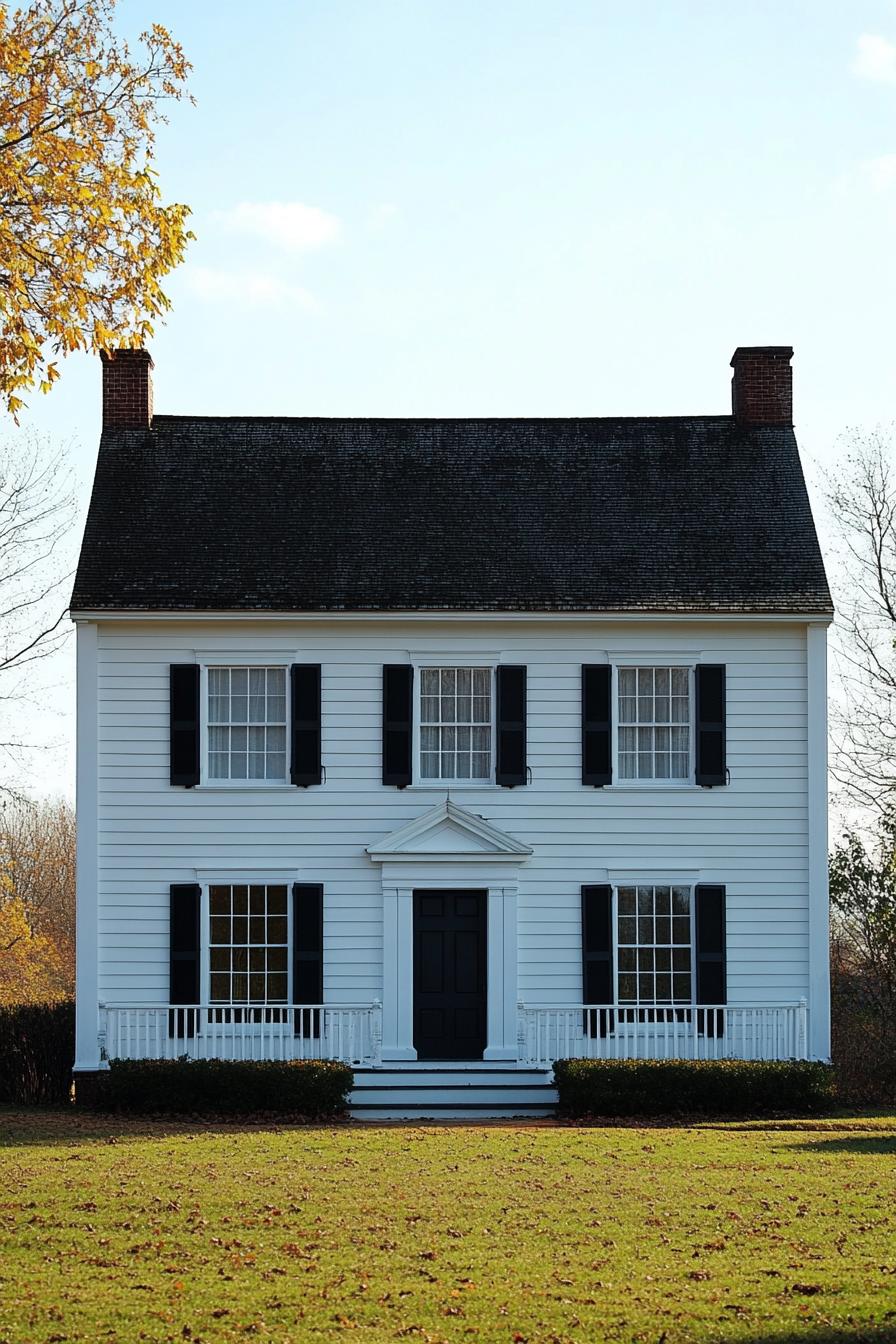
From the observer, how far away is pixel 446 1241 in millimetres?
11344

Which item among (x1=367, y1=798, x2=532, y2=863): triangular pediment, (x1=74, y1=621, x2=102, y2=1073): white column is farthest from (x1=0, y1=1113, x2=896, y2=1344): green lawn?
(x1=367, y1=798, x2=532, y2=863): triangular pediment

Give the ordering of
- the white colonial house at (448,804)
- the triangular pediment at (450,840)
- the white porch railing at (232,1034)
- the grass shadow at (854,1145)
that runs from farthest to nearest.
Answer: the triangular pediment at (450,840) < the white colonial house at (448,804) < the white porch railing at (232,1034) < the grass shadow at (854,1145)

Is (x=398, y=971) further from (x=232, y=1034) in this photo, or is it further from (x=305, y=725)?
(x=305, y=725)

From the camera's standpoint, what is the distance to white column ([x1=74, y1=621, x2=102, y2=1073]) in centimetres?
2200

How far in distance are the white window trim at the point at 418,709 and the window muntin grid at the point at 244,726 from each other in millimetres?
1787

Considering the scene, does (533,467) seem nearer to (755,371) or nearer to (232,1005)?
(755,371)

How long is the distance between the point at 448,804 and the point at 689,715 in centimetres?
356

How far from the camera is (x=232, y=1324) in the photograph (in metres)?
9.22

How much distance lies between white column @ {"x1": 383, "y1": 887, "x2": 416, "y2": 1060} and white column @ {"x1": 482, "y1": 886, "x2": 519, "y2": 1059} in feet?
3.46

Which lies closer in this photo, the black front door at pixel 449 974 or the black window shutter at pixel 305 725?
the black front door at pixel 449 974

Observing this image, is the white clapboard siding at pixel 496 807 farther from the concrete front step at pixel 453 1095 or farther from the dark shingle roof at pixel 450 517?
the concrete front step at pixel 453 1095

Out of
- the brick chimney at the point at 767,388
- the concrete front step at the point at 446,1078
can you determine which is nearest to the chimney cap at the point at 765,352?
the brick chimney at the point at 767,388

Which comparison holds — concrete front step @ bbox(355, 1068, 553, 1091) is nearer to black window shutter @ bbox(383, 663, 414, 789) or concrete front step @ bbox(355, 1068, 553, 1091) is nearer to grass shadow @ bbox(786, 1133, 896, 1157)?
black window shutter @ bbox(383, 663, 414, 789)

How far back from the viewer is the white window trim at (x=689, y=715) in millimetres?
22750
